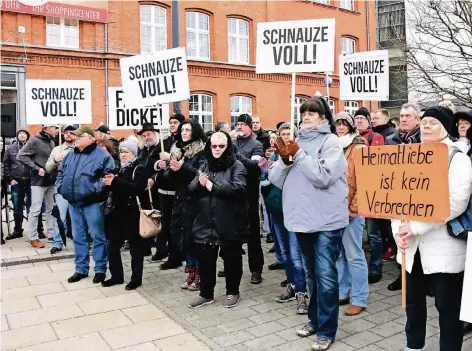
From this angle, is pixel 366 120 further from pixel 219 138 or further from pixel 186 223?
pixel 186 223

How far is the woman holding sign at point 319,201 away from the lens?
3910 mm

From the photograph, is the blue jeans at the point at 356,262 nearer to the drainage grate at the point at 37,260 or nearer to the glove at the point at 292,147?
the glove at the point at 292,147

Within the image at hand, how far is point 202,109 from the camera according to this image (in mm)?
22250

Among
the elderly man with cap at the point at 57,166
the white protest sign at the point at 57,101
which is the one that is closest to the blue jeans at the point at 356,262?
the elderly man with cap at the point at 57,166

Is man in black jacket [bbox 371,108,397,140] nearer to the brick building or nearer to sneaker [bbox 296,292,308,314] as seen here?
sneaker [bbox 296,292,308,314]

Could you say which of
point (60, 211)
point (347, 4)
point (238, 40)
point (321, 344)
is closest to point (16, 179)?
point (60, 211)

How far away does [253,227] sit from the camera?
604 centimetres

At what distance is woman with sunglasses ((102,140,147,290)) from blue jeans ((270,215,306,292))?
1747 millimetres

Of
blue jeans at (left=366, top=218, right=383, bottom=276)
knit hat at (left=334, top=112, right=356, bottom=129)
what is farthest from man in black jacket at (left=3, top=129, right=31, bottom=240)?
knit hat at (left=334, top=112, right=356, bottom=129)

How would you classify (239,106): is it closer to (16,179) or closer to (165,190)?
(16,179)

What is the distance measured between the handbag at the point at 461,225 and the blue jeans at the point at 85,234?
14.7 ft

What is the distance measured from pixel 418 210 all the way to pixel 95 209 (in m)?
4.35

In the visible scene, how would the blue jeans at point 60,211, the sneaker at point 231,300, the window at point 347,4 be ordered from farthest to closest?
the window at point 347,4 → the blue jeans at point 60,211 → the sneaker at point 231,300

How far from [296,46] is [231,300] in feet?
9.32
